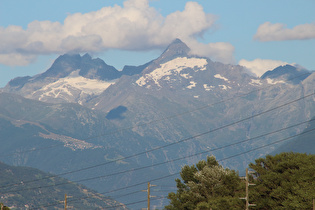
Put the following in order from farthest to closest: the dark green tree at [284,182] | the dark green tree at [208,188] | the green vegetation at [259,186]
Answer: the dark green tree at [208,188] < the green vegetation at [259,186] < the dark green tree at [284,182]

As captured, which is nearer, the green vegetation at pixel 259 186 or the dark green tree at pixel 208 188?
the green vegetation at pixel 259 186

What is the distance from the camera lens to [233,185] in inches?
6722

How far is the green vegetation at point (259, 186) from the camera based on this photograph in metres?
148

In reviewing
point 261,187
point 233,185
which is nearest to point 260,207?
point 261,187

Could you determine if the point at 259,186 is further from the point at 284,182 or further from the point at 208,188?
the point at 208,188

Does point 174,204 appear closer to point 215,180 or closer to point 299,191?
point 215,180

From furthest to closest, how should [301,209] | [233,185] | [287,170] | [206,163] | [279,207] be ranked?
[206,163], [233,185], [287,170], [279,207], [301,209]

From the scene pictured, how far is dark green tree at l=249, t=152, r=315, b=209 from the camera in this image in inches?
5723

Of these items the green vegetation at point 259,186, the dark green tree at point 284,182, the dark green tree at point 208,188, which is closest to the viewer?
the dark green tree at point 284,182

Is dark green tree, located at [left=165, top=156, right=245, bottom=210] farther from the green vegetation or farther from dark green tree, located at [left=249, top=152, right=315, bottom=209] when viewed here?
dark green tree, located at [left=249, top=152, right=315, bottom=209]

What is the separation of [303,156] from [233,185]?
22.0 meters

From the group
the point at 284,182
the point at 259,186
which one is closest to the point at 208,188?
the point at 259,186

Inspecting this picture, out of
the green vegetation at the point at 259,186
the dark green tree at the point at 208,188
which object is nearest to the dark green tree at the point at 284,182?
the green vegetation at the point at 259,186

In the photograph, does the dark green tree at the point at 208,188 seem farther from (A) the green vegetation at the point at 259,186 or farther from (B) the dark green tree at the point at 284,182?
(B) the dark green tree at the point at 284,182
